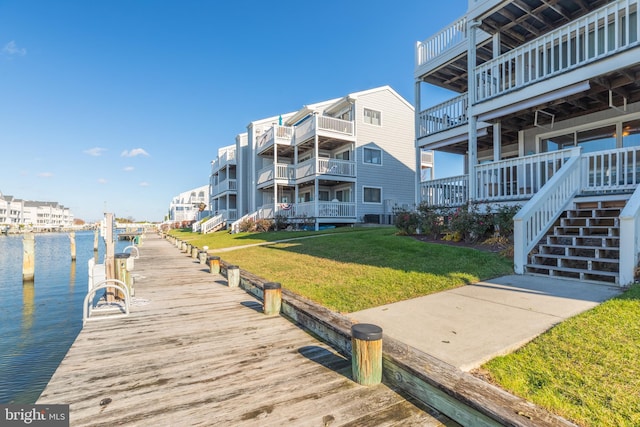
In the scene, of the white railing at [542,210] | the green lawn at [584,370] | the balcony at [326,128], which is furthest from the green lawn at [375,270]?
the balcony at [326,128]

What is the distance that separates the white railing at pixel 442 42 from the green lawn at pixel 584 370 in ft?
37.4

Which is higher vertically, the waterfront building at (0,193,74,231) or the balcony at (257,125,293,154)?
the balcony at (257,125,293,154)

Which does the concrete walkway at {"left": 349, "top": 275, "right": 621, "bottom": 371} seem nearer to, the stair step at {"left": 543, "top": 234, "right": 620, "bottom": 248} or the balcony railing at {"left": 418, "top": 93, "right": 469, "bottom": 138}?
the stair step at {"left": 543, "top": 234, "right": 620, "bottom": 248}

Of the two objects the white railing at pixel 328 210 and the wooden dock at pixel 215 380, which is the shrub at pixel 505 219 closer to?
the wooden dock at pixel 215 380

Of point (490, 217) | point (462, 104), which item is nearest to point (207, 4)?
point (462, 104)

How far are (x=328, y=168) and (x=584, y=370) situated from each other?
1882 cm

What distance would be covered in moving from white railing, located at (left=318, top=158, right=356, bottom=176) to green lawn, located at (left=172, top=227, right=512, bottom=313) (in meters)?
10.8

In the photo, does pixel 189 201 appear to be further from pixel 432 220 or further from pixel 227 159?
pixel 432 220

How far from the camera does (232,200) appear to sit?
3475 centimetres

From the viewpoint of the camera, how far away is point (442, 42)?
12.6 m

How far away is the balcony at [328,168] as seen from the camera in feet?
67.8

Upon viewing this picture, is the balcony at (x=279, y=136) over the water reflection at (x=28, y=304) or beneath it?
over

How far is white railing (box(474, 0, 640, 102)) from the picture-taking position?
24.8 ft

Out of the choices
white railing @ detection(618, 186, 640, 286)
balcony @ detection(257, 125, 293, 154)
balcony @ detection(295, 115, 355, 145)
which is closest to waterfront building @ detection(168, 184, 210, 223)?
balcony @ detection(257, 125, 293, 154)
